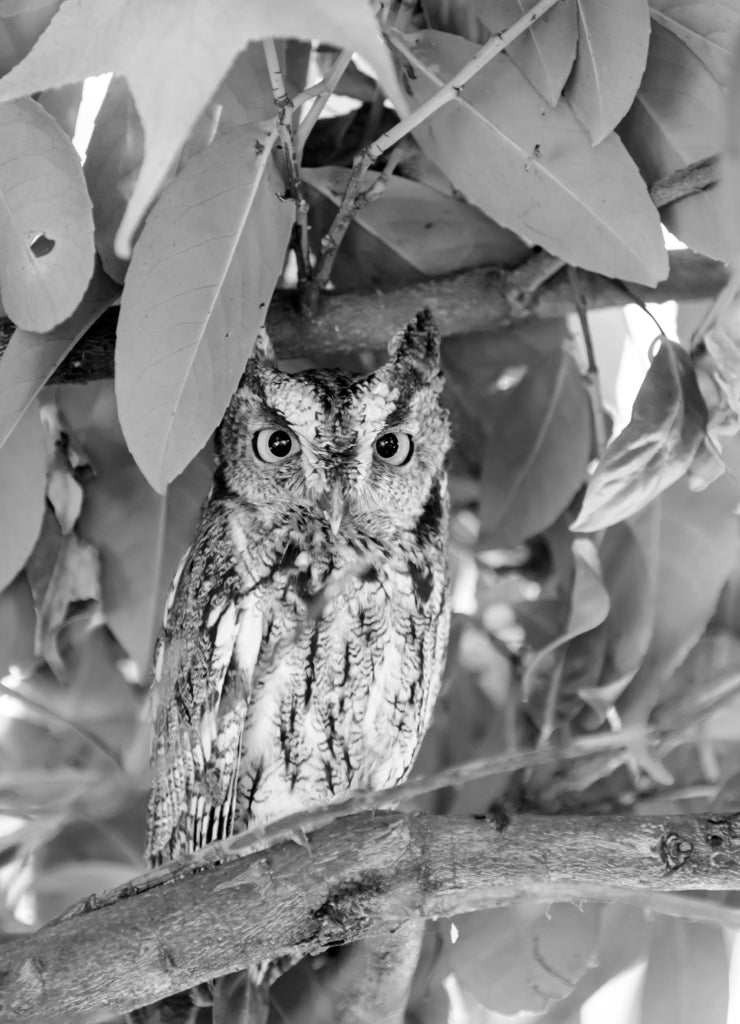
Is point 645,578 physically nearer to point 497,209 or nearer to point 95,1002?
point 497,209

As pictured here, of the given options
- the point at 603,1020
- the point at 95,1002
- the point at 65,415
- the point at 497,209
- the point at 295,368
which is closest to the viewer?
the point at 95,1002

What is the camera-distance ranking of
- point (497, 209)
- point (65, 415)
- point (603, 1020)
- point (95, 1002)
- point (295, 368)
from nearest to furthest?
point (95, 1002)
point (497, 209)
point (65, 415)
point (295, 368)
point (603, 1020)

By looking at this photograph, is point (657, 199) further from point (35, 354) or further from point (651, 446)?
point (35, 354)

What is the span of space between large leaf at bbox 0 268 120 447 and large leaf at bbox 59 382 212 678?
0.19 meters

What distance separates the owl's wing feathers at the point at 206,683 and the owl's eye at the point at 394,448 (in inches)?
9.4

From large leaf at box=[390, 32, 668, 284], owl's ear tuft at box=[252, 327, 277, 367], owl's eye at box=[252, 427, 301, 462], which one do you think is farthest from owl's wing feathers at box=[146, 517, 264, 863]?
large leaf at box=[390, 32, 668, 284]

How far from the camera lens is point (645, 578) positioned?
1.34 meters

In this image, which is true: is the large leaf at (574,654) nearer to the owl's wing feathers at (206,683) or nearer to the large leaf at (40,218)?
the owl's wing feathers at (206,683)

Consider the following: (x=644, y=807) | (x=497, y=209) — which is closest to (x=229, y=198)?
(x=497, y=209)

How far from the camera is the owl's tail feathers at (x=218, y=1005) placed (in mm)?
1275

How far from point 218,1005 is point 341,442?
0.76m

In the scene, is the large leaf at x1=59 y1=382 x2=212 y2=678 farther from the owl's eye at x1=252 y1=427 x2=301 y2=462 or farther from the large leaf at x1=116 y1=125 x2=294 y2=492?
the large leaf at x1=116 y1=125 x2=294 y2=492

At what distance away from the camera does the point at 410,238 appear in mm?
1333

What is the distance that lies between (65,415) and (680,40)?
902mm
